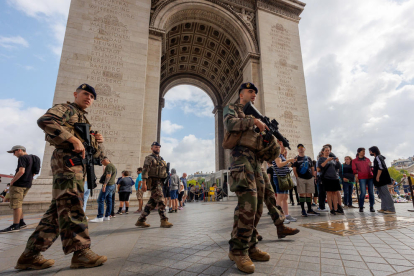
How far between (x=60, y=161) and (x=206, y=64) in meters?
23.7

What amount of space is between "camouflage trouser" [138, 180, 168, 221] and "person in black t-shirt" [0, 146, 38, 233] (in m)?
2.87

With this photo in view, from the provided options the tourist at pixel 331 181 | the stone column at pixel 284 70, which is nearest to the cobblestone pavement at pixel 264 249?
the tourist at pixel 331 181

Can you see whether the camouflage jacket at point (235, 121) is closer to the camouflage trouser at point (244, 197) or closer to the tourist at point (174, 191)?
the camouflage trouser at point (244, 197)

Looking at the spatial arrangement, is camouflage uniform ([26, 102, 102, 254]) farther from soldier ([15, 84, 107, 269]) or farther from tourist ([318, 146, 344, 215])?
tourist ([318, 146, 344, 215])

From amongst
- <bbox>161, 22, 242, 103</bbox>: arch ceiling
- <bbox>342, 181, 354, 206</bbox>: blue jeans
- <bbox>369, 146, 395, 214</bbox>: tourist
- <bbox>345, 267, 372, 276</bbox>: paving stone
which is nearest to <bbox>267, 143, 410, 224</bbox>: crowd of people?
<bbox>369, 146, 395, 214</bbox>: tourist

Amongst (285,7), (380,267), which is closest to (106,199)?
(380,267)

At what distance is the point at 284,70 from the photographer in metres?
16.6

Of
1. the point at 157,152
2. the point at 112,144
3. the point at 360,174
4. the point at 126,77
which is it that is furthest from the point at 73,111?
the point at 126,77

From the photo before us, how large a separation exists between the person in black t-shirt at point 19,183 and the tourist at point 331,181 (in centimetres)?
785

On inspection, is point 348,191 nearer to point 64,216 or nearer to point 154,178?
point 154,178

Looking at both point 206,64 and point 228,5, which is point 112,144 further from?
point 206,64

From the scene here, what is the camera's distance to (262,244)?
9.59ft

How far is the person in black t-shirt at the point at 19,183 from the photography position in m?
4.75

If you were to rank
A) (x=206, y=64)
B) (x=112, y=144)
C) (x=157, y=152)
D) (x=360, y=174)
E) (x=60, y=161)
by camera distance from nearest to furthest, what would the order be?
1. (x=60, y=161)
2. (x=157, y=152)
3. (x=360, y=174)
4. (x=112, y=144)
5. (x=206, y=64)
